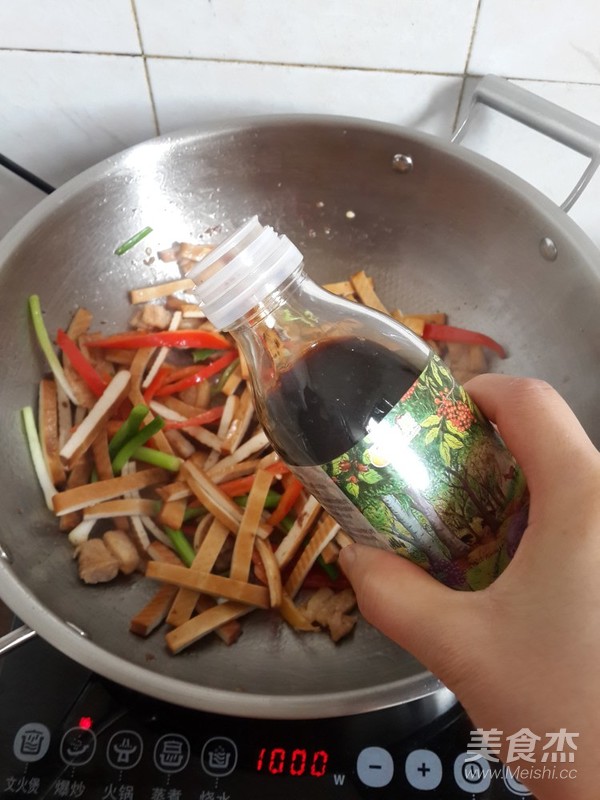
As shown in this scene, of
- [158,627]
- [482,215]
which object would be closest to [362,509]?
[158,627]

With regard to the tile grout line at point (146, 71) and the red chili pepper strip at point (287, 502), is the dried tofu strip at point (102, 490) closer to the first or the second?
the red chili pepper strip at point (287, 502)

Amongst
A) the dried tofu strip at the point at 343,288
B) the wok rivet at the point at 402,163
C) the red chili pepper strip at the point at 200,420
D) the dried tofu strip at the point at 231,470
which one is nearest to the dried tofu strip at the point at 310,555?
the dried tofu strip at the point at 231,470

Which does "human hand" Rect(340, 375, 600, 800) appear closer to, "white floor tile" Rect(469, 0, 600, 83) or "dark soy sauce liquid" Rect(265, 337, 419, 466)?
"dark soy sauce liquid" Rect(265, 337, 419, 466)

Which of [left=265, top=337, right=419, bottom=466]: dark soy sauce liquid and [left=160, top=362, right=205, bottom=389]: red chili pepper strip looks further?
[left=160, top=362, right=205, bottom=389]: red chili pepper strip

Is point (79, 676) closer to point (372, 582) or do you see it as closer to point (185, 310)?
point (372, 582)

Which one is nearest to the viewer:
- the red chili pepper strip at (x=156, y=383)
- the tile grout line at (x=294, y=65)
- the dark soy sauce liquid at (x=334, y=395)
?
the dark soy sauce liquid at (x=334, y=395)

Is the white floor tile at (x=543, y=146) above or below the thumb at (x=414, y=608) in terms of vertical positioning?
above

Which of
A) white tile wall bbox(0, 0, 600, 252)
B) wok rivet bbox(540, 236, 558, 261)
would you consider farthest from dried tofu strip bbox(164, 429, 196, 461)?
wok rivet bbox(540, 236, 558, 261)
